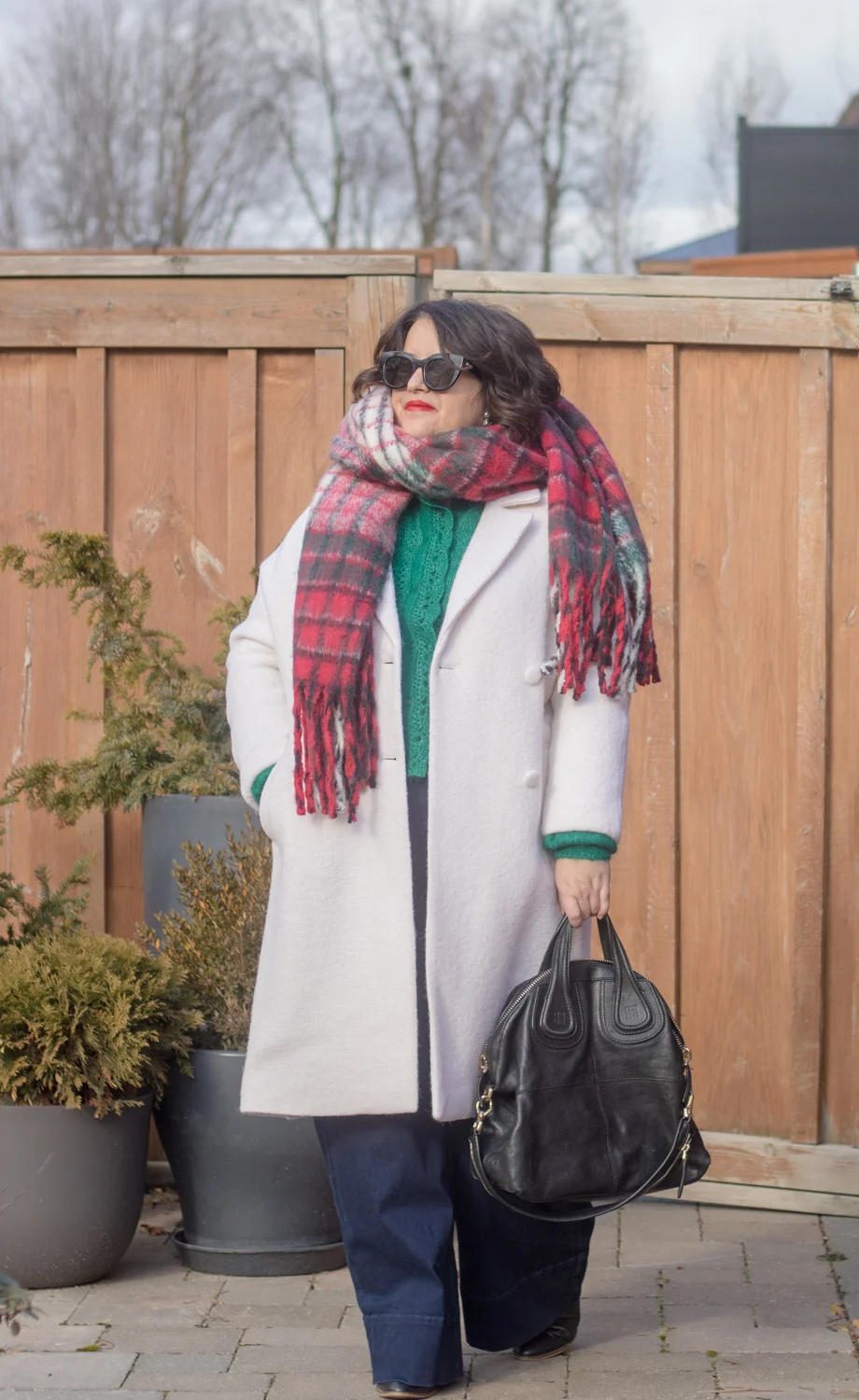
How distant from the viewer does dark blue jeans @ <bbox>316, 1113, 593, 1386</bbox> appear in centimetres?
288

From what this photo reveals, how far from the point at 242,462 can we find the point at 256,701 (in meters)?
1.41

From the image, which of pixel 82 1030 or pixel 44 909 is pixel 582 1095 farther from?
pixel 44 909

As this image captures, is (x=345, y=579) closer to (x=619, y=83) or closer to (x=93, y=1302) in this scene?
(x=93, y=1302)

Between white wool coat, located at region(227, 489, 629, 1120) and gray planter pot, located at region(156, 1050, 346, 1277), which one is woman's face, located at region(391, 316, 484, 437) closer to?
white wool coat, located at region(227, 489, 629, 1120)

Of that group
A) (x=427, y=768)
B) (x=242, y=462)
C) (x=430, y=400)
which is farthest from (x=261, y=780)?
(x=242, y=462)

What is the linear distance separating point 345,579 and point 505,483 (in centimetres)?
34

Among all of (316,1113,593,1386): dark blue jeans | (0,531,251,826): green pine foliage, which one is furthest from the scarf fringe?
(0,531,251,826): green pine foliage

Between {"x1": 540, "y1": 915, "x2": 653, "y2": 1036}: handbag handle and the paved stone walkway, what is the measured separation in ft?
2.40

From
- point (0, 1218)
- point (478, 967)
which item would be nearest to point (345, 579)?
point (478, 967)

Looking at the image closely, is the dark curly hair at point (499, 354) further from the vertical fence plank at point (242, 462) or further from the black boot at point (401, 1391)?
the black boot at point (401, 1391)

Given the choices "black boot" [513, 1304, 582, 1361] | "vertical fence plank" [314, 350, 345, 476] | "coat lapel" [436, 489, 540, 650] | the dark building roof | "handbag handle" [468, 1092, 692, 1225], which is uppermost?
the dark building roof

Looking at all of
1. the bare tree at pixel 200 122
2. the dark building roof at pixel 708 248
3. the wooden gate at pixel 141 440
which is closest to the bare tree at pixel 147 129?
the bare tree at pixel 200 122

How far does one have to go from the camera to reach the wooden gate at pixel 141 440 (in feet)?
13.9

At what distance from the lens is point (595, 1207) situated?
9.42ft
